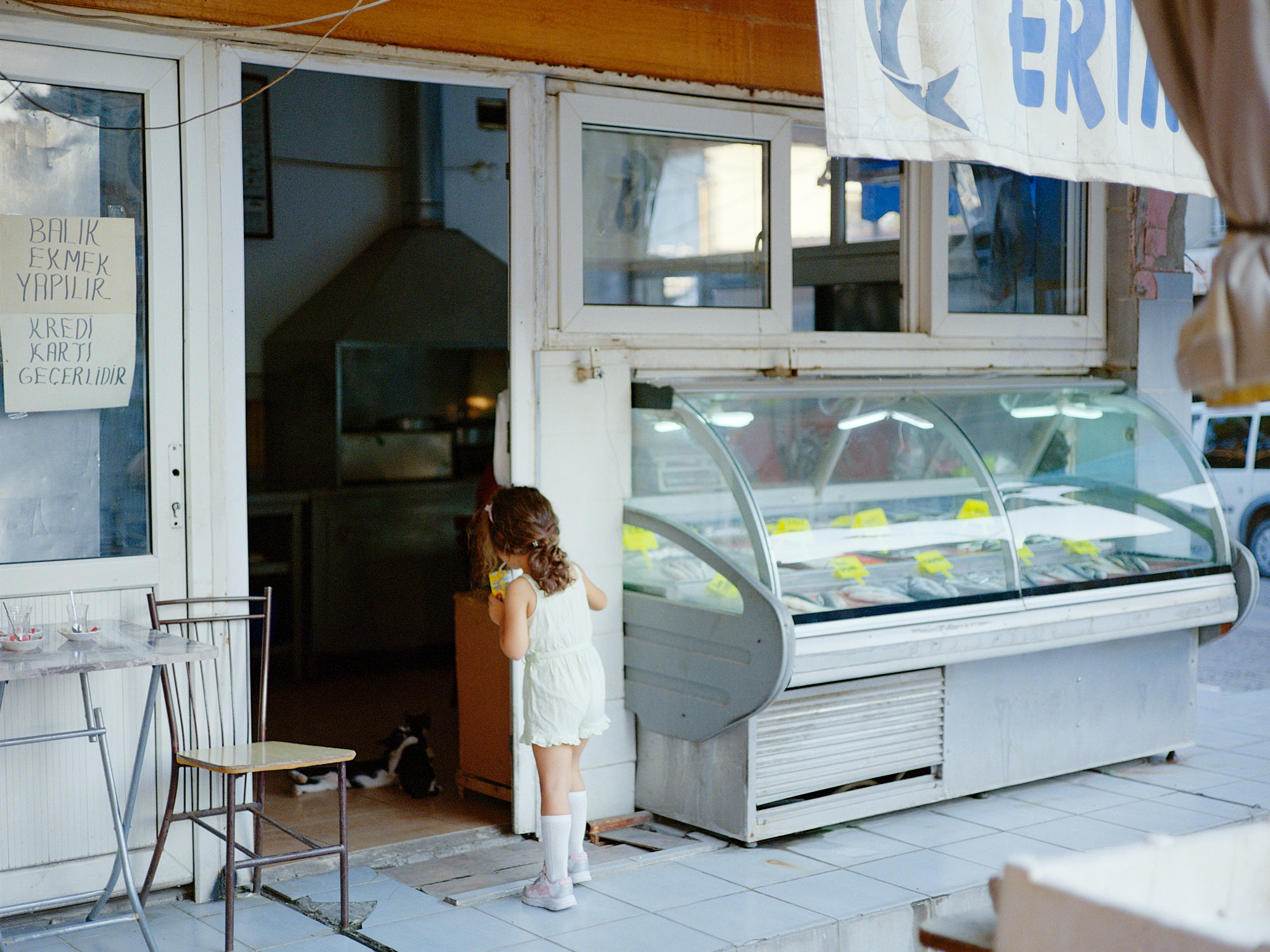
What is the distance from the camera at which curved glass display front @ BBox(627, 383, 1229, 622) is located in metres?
5.42

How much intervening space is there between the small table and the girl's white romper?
110cm

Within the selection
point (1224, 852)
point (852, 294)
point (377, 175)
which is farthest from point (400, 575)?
point (1224, 852)

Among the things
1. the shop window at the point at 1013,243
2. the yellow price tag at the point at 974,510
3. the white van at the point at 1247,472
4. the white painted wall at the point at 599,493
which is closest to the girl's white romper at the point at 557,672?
the white painted wall at the point at 599,493

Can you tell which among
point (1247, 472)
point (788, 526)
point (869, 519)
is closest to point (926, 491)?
point (869, 519)

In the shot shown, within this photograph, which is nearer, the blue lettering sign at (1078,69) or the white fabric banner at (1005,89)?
the white fabric banner at (1005,89)

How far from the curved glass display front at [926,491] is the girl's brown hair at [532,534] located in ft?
2.73

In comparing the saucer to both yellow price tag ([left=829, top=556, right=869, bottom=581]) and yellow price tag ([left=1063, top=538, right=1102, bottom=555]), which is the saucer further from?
yellow price tag ([left=1063, top=538, right=1102, bottom=555])

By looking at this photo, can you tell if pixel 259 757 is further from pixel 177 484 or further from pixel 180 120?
pixel 180 120

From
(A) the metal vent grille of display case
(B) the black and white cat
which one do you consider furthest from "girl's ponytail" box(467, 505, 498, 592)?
(A) the metal vent grille of display case

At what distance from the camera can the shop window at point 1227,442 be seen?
43.2 feet

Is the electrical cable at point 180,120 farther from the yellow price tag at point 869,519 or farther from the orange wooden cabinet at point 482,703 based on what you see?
the yellow price tag at point 869,519

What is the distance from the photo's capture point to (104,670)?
162 inches

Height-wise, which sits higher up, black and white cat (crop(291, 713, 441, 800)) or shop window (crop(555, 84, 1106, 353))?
shop window (crop(555, 84, 1106, 353))

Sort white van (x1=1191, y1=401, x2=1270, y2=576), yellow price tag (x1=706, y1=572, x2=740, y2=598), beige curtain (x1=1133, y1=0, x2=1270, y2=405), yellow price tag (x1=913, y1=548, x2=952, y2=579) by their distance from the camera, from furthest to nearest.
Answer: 1. white van (x1=1191, y1=401, x2=1270, y2=576)
2. yellow price tag (x1=913, y1=548, x2=952, y2=579)
3. yellow price tag (x1=706, y1=572, x2=740, y2=598)
4. beige curtain (x1=1133, y1=0, x2=1270, y2=405)
